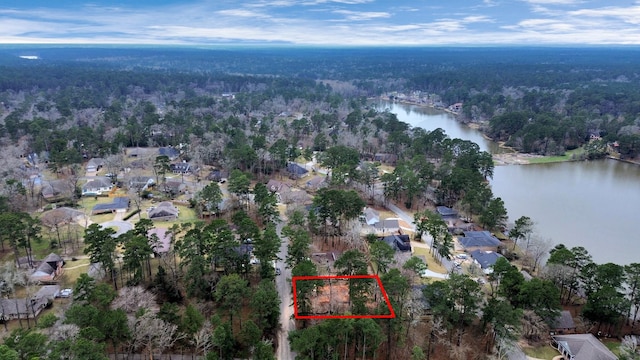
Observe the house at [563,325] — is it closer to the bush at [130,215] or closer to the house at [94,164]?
the bush at [130,215]

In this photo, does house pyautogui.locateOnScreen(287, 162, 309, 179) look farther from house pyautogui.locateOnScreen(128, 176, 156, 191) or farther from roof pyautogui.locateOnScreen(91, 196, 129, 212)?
roof pyautogui.locateOnScreen(91, 196, 129, 212)

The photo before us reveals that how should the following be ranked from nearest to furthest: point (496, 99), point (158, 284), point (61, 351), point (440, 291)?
1. point (61, 351)
2. point (440, 291)
3. point (158, 284)
4. point (496, 99)

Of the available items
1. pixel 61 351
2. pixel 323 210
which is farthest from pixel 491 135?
pixel 61 351

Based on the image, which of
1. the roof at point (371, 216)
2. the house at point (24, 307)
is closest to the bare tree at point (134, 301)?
the house at point (24, 307)

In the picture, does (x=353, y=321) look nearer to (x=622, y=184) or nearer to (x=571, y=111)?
(x=622, y=184)

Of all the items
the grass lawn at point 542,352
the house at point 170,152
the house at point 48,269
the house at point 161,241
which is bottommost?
the grass lawn at point 542,352

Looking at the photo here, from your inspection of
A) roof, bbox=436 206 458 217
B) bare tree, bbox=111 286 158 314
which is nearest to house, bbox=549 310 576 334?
roof, bbox=436 206 458 217
